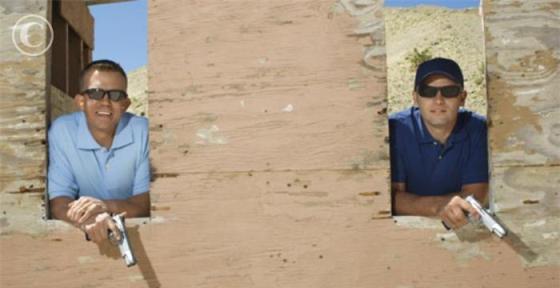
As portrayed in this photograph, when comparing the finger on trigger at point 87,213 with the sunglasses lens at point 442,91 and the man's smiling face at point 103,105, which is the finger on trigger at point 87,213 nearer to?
the man's smiling face at point 103,105

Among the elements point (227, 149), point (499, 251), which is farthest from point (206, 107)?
point (499, 251)

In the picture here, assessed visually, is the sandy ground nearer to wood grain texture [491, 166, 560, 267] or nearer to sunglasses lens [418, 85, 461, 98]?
sunglasses lens [418, 85, 461, 98]

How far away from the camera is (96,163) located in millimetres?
3924

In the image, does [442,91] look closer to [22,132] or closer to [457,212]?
[457,212]

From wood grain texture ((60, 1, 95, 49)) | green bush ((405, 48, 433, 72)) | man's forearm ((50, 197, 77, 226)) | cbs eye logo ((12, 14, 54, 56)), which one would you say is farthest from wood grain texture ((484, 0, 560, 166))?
green bush ((405, 48, 433, 72))

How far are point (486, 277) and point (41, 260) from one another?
97.6 inches

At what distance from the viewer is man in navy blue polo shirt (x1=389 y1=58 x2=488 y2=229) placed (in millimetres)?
3861

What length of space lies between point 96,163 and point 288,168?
1.20 m

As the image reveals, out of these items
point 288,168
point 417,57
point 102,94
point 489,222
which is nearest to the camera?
point 489,222

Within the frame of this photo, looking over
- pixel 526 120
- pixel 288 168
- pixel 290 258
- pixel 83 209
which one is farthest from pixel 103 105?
pixel 526 120

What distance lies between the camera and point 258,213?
11.8 ft

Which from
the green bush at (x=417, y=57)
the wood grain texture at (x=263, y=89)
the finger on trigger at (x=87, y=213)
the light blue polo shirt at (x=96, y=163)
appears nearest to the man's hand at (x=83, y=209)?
the finger on trigger at (x=87, y=213)

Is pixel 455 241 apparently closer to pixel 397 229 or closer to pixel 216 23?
pixel 397 229

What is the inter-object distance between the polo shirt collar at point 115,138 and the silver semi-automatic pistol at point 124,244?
56 cm
